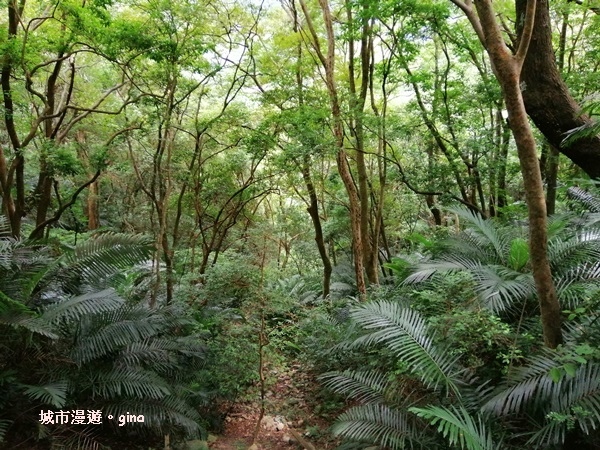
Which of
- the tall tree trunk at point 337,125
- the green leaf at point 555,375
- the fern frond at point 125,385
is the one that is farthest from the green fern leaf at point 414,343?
the tall tree trunk at point 337,125

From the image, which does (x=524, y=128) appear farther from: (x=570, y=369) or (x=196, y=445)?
(x=196, y=445)

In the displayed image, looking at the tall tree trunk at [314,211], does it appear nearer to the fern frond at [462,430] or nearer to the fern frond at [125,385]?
the fern frond at [125,385]

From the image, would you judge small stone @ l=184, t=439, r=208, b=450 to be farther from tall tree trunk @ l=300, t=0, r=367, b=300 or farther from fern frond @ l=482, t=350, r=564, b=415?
tall tree trunk @ l=300, t=0, r=367, b=300

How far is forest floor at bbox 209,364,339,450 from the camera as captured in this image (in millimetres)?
4180

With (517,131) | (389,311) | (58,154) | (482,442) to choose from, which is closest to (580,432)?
(482,442)

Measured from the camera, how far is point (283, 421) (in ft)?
15.4

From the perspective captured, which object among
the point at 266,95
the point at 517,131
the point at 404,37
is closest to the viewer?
the point at 517,131

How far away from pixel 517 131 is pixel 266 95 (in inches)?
231

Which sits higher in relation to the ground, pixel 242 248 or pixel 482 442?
pixel 242 248

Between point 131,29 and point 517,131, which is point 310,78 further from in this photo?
point 517,131

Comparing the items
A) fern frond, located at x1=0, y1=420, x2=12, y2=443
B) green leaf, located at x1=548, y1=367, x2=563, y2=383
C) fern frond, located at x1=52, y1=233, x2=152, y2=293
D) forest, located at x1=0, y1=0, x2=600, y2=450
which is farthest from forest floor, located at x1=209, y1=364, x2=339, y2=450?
green leaf, located at x1=548, y1=367, x2=563, y2=383

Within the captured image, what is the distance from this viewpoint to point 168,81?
17.3 feet

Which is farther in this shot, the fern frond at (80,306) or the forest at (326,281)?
the fern frond at (80,306)

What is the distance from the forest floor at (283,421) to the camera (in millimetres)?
4180
